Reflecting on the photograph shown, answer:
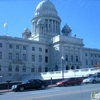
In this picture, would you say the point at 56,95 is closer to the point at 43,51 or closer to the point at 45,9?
the point at 43,51

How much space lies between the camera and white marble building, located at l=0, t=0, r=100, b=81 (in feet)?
217

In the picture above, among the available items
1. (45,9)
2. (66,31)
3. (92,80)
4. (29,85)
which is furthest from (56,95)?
(45,9)

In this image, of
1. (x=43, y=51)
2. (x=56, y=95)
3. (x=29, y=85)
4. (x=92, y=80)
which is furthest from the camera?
(x=43, y=51)

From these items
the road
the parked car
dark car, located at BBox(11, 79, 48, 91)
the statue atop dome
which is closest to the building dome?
the statue atop dome

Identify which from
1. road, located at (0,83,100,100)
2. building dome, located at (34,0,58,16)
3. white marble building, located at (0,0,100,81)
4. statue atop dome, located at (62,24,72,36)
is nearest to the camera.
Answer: road, located at (0,83,100,100)

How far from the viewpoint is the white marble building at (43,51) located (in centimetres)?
6600

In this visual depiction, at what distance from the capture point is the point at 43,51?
7569 centimetres

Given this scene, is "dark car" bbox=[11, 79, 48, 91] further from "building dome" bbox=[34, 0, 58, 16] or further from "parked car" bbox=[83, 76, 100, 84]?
"building dome" bbox=[34, 0, 58, 16]

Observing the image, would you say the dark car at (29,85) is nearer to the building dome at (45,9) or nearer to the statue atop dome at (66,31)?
the statue atop dome at (66,31)

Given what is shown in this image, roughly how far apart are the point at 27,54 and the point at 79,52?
21.3m

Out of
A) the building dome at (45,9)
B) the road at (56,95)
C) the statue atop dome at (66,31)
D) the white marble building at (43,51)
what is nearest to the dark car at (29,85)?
the road at (56,95)

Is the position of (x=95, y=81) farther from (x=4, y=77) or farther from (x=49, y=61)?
(x=49, y=61)

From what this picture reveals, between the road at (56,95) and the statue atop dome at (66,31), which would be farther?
the statue atop dome at (66,31)

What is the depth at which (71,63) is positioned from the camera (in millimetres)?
72812
